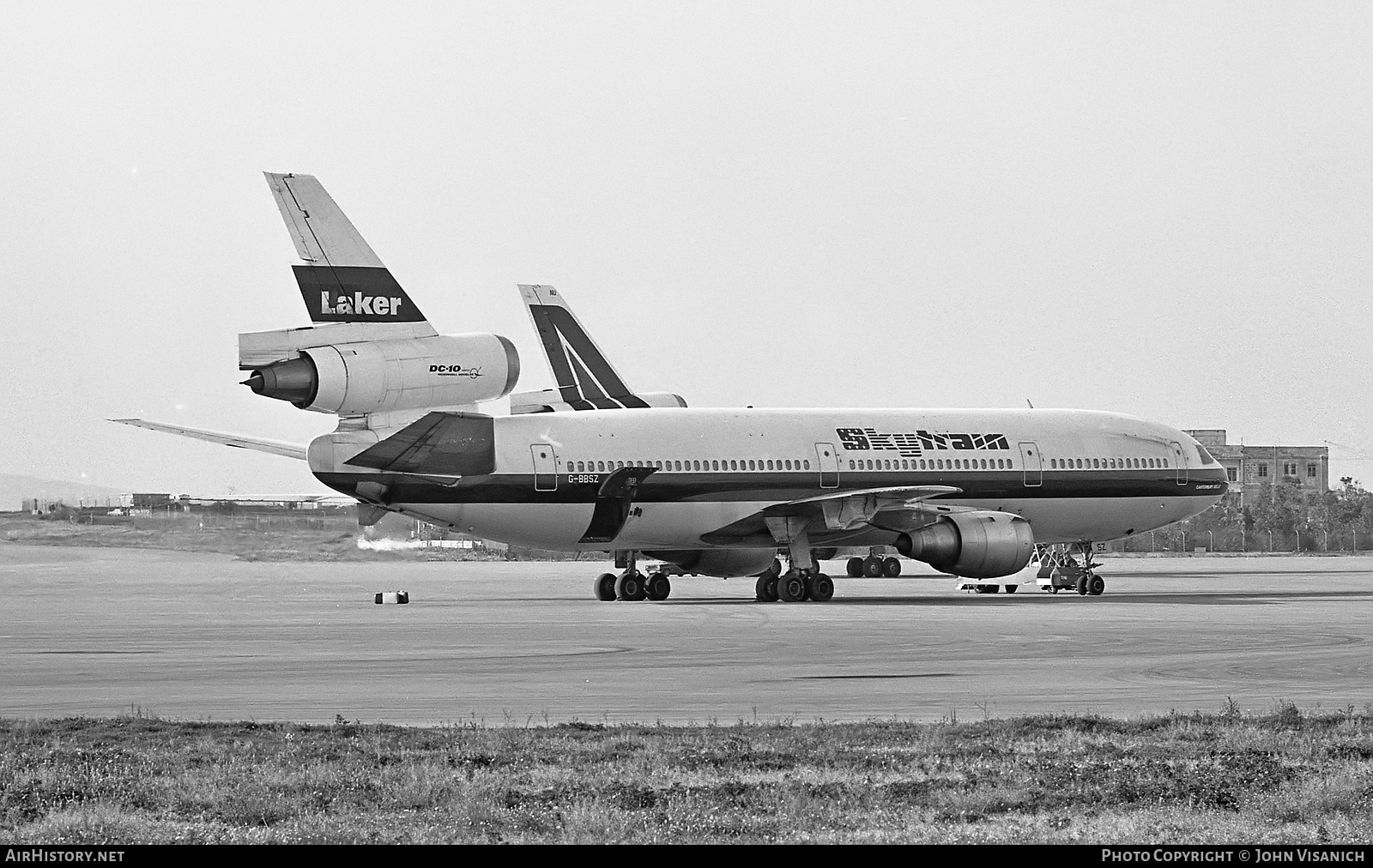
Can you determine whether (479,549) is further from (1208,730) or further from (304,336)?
(1208,730)

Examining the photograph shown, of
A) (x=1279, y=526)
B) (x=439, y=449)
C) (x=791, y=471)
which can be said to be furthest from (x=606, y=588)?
(x=1279, y=526)

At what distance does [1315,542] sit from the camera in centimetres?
10712

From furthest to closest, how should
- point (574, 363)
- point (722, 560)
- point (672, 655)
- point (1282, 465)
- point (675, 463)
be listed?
1. point (1282, 465)
2. point (574, 363)
3. point (722, 560)
4. point (675, 463)
5. point (672, 655)

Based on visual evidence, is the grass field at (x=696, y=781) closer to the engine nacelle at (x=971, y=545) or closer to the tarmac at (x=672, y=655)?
the tarmac at (x=672, y=655)

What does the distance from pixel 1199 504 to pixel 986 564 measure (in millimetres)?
9394

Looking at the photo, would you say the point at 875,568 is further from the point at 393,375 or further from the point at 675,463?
the point at 393,375

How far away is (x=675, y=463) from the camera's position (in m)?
40.1


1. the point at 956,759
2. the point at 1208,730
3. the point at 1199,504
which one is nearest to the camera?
the point at 956,759

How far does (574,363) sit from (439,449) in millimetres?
15626

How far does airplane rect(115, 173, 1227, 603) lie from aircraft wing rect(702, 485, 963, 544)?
45 millimetres

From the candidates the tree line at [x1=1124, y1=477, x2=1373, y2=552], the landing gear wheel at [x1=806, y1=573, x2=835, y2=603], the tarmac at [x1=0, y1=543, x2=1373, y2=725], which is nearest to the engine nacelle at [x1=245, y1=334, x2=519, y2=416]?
the tarmac at [x1=0, y1=543, x2=1373, y2=725]

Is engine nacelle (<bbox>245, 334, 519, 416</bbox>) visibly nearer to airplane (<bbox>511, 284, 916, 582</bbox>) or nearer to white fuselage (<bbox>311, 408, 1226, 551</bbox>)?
white fuselage (<bbox>311, 408, 1226, 551</bbox>)

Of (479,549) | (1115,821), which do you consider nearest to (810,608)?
(1115,821)

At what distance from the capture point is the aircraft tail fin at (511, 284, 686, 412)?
51.7 m
